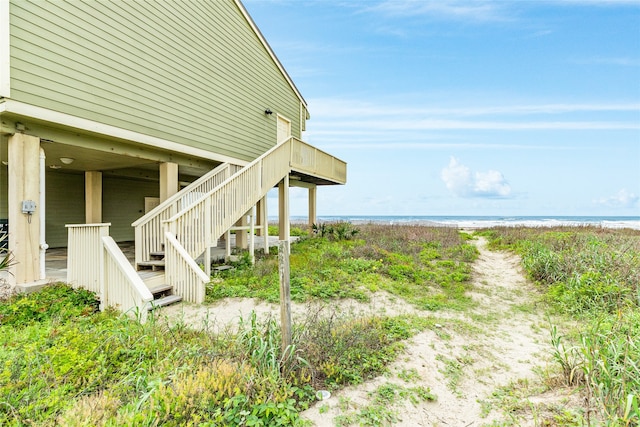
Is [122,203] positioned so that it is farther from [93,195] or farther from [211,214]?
[211,214]

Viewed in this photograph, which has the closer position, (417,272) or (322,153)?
(417,272)

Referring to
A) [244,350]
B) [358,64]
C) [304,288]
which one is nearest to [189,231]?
[304,288]

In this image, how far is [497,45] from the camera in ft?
44.2

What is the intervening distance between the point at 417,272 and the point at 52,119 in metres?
8.19

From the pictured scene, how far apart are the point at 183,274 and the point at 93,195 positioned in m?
5.56

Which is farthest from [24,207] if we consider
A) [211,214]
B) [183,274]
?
[211,214]

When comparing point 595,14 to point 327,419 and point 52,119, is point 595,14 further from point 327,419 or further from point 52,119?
point 52,119

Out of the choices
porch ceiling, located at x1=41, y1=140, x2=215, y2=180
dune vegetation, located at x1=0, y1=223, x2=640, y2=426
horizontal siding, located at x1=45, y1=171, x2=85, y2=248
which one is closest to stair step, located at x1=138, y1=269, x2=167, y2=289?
dune vegetation, located at x1=0, y1=223, x2=640, y2=426

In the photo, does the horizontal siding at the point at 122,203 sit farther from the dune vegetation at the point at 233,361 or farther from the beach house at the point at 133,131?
the dune vegetation at the point at 233,361

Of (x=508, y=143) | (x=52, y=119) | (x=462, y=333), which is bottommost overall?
(x=462, y=333)

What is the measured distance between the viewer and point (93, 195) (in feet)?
28.6

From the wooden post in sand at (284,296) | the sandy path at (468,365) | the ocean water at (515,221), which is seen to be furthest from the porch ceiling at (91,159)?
the ocean water at (515,221)

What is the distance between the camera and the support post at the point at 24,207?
4.67 metres

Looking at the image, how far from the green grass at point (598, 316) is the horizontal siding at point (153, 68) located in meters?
7.93
